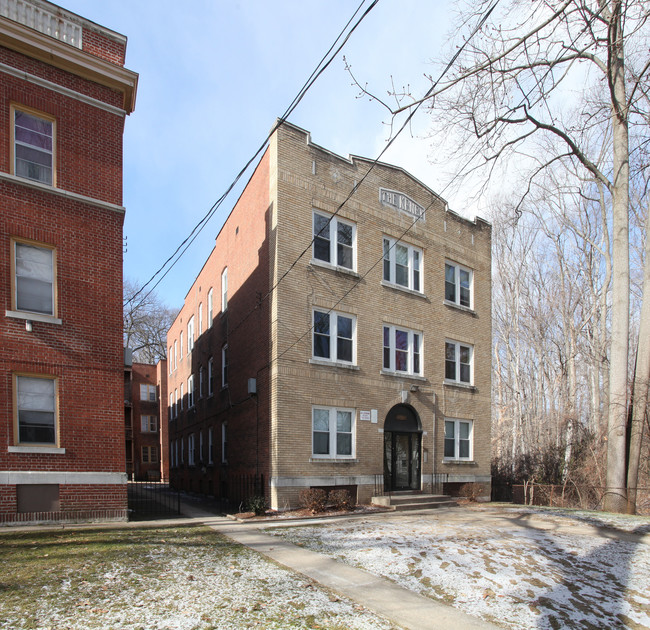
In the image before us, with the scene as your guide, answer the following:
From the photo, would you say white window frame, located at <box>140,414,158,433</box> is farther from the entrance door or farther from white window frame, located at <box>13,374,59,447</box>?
white window frame, located at <box>13,374,59,447</box>

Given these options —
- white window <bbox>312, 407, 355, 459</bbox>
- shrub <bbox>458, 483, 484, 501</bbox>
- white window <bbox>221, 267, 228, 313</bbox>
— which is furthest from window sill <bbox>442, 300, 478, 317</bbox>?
white window <bbox>221, 267, 228, 313</bbox>

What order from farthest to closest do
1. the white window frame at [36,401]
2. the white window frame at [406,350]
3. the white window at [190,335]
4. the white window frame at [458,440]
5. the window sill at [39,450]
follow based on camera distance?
the white window at [190,335]
the white window frame at [458,440]
the white window frame at [406,350]
the white window frame at [36,401]
the window sill at [39,450]

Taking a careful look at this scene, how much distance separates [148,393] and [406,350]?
3111 centimetres

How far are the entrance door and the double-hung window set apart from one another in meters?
5.45

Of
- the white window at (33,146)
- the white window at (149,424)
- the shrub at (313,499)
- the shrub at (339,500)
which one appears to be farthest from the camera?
the white window at (149,424)

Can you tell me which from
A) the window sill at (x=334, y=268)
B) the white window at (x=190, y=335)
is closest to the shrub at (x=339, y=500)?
the window sill at (x=334, y=268)

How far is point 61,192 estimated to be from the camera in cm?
1242

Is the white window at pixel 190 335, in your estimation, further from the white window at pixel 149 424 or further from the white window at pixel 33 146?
the white window at pixel 33 146

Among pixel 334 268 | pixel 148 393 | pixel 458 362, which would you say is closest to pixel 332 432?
pixel 334 268

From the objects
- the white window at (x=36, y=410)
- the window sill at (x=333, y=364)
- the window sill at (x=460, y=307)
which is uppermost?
the window sill at (x=460, y=307)

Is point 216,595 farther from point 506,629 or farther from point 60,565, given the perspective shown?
point 506,629

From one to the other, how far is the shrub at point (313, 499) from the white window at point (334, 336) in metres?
4.00

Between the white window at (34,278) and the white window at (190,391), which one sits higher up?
the white window at (34,278)

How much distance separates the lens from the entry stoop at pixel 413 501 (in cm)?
1692
